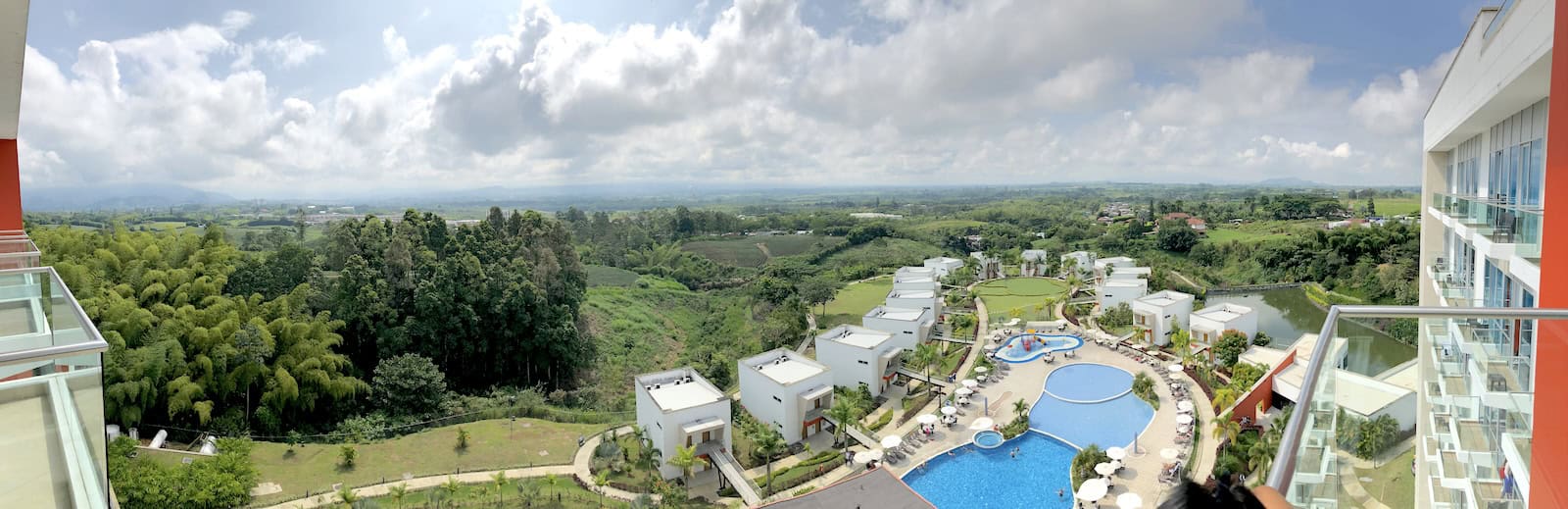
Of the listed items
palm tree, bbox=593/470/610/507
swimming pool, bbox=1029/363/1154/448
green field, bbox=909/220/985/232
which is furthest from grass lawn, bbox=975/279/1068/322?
green field, bbox=909/220/985/232

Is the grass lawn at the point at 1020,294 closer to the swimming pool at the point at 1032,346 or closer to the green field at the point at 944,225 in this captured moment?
the swimming pool at the point at 1032,346

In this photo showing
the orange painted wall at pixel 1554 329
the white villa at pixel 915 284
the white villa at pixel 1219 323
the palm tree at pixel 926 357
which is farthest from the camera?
the white villa at pixel 915 284

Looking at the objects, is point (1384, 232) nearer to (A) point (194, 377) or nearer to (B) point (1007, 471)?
(B) point (1007, 471)

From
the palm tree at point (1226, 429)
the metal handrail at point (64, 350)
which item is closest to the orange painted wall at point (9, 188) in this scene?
the metal handrail at point (64, 350)

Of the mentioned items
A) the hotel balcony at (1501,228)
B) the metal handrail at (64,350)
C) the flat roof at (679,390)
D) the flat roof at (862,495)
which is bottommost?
the flat roof at (862,495)

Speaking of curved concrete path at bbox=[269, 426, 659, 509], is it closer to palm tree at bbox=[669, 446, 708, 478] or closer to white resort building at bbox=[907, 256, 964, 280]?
palm tree at bbox=[669, 446, 708, 478]

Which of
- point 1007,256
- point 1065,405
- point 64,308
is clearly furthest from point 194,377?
point 1007,256
